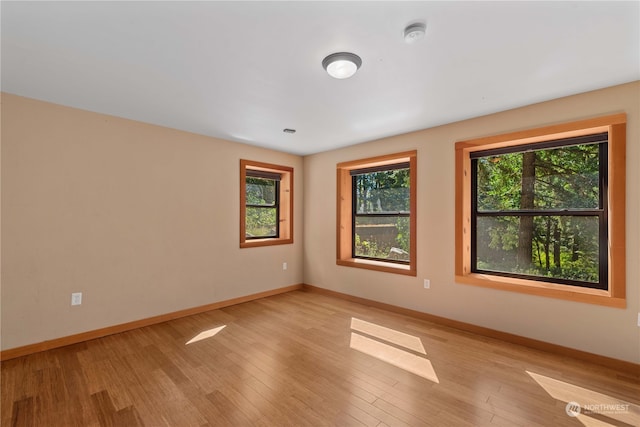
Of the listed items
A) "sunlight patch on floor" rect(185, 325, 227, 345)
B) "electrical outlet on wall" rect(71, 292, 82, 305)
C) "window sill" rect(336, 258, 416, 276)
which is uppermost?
"window sill" rect(336, 258, 416, 276)

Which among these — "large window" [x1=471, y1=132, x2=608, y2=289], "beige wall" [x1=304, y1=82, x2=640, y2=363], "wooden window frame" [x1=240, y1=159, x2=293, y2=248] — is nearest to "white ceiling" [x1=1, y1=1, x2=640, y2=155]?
"beige wall" [x1=304, y1=82, x2=640, y2=363]

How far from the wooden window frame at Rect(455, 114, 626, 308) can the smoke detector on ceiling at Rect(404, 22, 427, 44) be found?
A: 6.34ft

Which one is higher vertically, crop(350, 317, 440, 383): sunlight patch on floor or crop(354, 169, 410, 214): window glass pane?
crop(354, 169, 410, 214): window glass pane

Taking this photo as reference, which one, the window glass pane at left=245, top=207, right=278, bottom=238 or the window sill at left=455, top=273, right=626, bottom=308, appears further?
the window glass pane at left=245, top=207, right=278, bottom=238

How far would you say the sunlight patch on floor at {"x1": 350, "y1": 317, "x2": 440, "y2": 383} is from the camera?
2447 millimetres

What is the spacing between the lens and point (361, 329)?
3301 millimetres

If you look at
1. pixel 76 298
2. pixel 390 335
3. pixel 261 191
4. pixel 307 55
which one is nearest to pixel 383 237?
pixel 390 335

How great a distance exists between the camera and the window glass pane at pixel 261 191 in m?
4.67

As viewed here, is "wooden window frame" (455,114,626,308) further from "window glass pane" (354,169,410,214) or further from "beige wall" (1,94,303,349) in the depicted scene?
"beige wall" (1,94,303,349)

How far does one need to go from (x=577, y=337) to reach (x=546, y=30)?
2.65 metres

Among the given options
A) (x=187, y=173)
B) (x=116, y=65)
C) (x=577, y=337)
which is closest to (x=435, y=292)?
(x=577, y=337)

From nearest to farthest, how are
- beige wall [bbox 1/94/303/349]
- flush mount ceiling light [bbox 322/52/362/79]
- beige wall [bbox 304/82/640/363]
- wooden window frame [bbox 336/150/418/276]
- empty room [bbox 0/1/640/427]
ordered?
empty room [bbox 0/1/640/427], flush mount ceiling light [bbox 322/52/362/79], beige wall [bbox 304/82/640/363], beige wall [bbox 1/94/303/349], wooden window frame [bbox 336/150/418/276]

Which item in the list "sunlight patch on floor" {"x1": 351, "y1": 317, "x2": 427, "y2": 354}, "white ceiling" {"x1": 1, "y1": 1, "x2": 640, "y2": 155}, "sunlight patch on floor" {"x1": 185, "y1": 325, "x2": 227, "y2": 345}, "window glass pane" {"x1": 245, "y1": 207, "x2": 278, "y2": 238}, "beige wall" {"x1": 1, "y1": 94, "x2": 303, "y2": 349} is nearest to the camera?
"white ceiling" {"x1": 1, "y1": 1, "x2": 640, "y2": 155}

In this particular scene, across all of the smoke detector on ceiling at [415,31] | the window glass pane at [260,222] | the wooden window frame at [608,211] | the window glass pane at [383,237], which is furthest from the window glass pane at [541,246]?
the window glass pane at [260,222]
